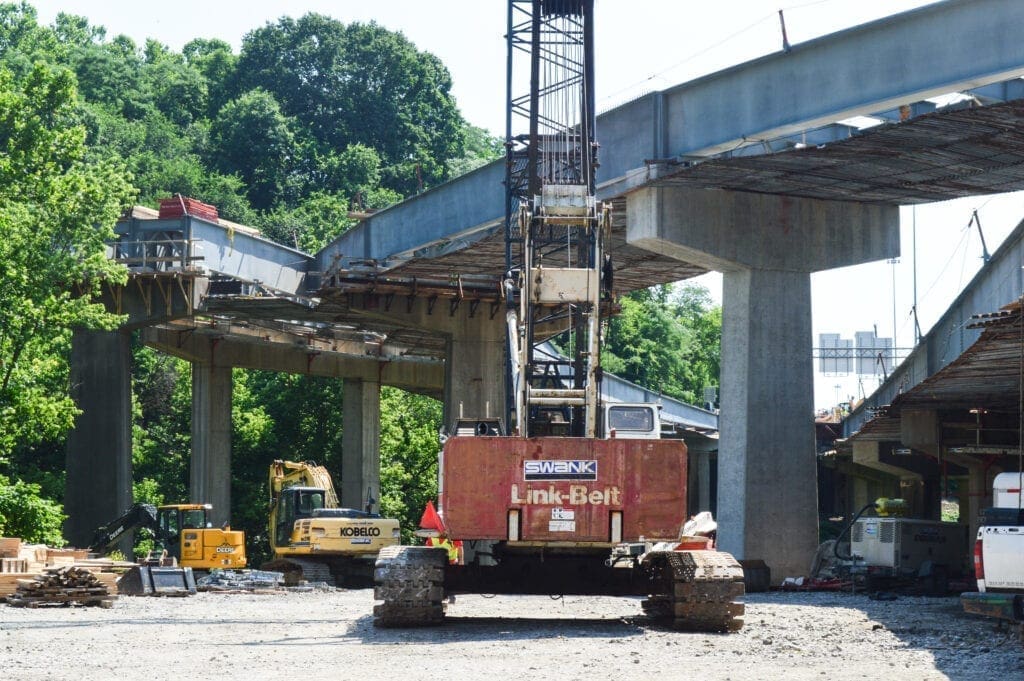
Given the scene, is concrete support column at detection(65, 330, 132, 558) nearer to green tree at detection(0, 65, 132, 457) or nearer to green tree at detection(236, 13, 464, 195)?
green tree at detection(0, 65, 132, 457)

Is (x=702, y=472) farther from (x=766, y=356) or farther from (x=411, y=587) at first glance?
(x=411, y=587)

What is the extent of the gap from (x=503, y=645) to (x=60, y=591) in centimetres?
1261

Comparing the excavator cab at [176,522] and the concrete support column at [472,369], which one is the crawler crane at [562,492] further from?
the concrete support column at [472,369]

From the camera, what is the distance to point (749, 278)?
119 feet

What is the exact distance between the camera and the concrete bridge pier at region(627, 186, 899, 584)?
3594 cm

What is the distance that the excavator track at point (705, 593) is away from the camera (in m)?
22.3

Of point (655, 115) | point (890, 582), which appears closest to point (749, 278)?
point (655, 115)

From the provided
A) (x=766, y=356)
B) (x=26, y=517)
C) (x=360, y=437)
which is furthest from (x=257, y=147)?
(x=766, y=356)

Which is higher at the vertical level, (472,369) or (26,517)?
(472,369)

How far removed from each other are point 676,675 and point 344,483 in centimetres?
5538

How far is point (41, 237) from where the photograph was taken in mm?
42000

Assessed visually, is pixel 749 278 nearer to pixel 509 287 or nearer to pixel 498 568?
pixel 509 287

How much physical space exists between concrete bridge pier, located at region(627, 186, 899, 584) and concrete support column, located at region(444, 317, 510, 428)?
18123 millimetres

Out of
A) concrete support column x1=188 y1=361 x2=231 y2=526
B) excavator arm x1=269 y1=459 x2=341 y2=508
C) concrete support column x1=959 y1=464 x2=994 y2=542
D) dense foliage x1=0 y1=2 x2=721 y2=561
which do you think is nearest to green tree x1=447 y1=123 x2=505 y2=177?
dense foliage x1=0 y1=2 x2=721 y2=561
